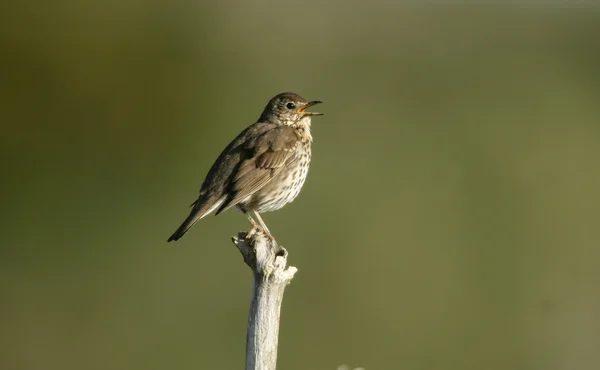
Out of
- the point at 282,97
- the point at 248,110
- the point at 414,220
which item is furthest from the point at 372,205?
the point at 282,97

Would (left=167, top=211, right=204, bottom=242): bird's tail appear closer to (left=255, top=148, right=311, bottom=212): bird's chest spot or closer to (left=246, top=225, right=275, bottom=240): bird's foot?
(left=246, top=225, right=275, bottom=240): bird's foot

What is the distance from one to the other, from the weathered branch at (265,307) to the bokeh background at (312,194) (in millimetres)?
5517

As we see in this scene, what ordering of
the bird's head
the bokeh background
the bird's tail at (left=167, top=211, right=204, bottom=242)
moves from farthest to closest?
1. the bokeh background
2. the bird's head
3. the bird's tail at (left=167, top=211, right=204, bottom=242)

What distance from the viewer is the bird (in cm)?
621

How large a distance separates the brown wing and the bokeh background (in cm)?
398

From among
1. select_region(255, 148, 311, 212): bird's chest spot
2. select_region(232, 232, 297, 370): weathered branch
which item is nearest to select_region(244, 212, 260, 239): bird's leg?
select_region(255, 148, 311, 212): bird's chest spot

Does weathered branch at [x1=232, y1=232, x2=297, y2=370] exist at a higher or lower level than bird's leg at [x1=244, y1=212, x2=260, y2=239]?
lower

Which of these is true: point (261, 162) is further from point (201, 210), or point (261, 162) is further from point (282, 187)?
point (201, 210)

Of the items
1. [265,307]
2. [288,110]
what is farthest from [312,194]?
[265,307]

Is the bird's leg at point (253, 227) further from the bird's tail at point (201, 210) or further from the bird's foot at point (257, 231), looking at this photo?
the bird's tail at point (201, 210)

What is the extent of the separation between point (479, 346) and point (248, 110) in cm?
572

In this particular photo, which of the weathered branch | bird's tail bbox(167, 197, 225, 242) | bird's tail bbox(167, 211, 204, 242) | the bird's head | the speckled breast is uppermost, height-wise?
the bird's head

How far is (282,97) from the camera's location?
7.27 metres

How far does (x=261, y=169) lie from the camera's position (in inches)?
254
